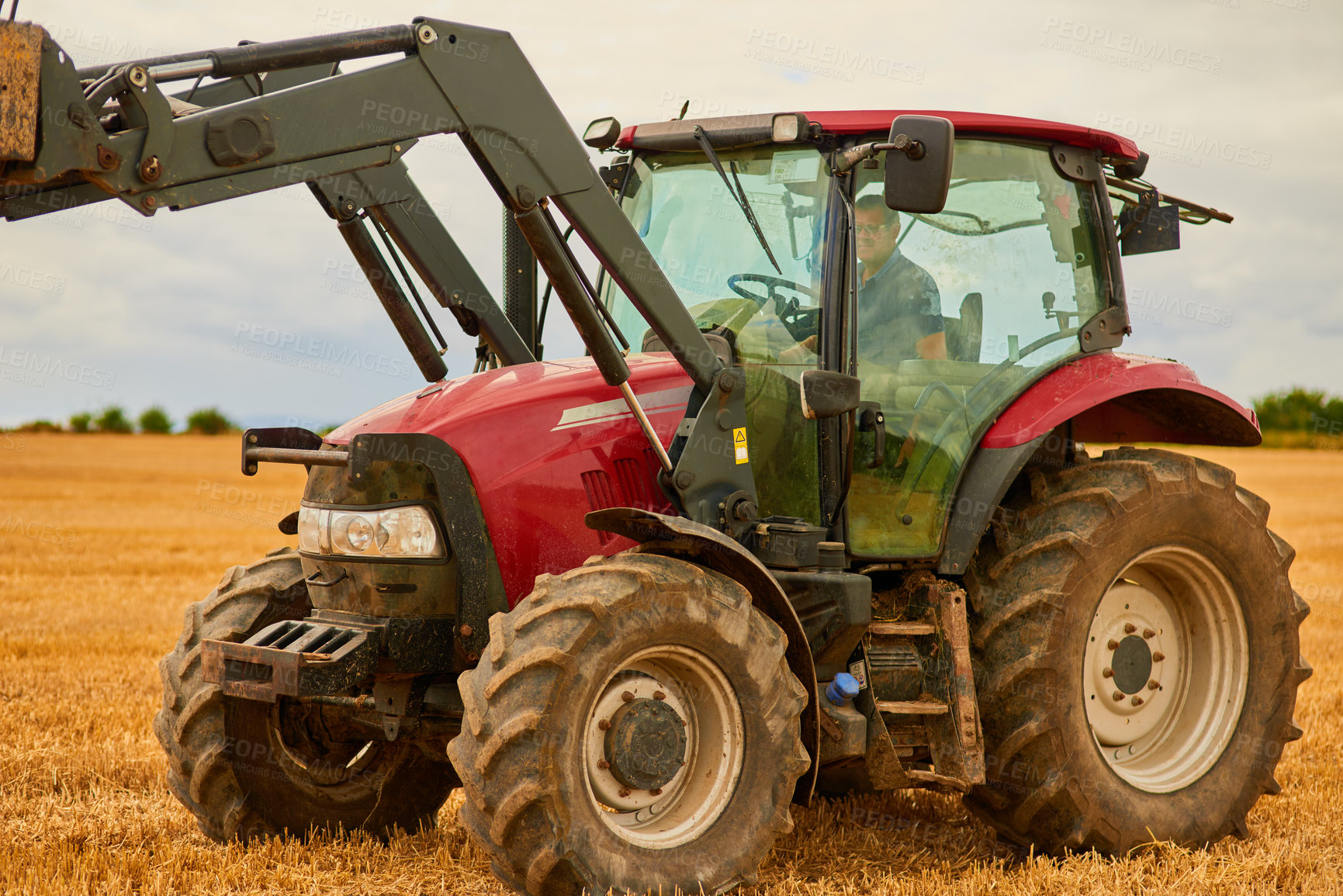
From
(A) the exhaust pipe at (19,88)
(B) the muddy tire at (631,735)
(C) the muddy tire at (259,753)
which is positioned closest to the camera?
(A) the exhaust pipe at (19,88)

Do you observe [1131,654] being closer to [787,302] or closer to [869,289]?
[869,289]

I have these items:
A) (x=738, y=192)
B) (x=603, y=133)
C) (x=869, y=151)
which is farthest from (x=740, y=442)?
(x=603, y=133)

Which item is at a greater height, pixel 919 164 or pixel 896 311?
pixel 919 164

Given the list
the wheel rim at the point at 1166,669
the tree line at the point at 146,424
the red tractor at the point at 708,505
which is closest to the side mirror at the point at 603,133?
the red tractor at the point at 708,505

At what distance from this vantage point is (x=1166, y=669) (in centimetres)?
554

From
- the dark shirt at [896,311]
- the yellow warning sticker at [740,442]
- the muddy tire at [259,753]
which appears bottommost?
the muddy tire at [259,753]

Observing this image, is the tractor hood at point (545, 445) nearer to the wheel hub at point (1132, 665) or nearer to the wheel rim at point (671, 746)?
the wheel rim at point (671, 746)

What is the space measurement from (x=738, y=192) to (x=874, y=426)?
1.06 m

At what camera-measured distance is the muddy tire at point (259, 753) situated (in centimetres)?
473

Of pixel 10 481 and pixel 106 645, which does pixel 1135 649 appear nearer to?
pixel 106 645

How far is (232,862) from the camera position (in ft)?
14.9

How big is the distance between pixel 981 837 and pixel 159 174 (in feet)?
13.2

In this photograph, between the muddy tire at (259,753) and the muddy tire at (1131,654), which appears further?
the muddy tire at (1131,654)

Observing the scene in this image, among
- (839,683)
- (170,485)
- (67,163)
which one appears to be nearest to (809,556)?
(839,683)
